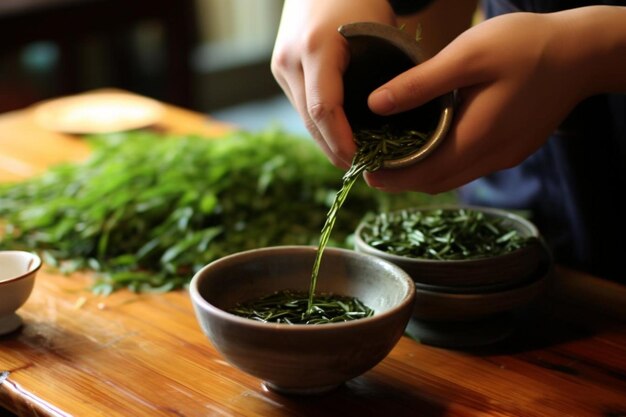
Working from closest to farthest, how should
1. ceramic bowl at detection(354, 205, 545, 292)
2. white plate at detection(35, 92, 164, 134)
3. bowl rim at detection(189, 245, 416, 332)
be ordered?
bowl rim at detection(189, 245, 416, 332)
ceramic bowl at detection(354, 205, 545, 292)
white plate at detection(35, 92, 164, 134)

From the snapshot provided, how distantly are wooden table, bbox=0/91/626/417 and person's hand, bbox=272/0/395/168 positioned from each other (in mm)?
340

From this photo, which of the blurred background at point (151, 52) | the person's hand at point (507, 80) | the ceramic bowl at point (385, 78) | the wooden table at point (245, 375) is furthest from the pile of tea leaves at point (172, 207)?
the blurred background at point (151, 52)

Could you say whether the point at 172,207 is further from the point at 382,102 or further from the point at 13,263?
the point at 382,102

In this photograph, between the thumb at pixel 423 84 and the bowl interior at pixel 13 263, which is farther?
the bowl interior at pixel 13 263

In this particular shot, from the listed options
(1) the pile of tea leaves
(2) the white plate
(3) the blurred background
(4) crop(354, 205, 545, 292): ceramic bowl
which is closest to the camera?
(4) crop(354, 205, 545, 292): ceramic bowl

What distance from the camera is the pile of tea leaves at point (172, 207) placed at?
5.43 feet

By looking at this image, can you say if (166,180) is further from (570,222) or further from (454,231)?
(570,222)

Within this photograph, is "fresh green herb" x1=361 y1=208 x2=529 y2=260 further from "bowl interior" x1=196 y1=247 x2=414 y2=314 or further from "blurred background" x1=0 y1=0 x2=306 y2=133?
"blurred background" x1=0 y1=0 x2=306 y2=133

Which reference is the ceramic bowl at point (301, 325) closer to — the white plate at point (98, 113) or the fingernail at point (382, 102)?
the fingernail at point (382, 102)

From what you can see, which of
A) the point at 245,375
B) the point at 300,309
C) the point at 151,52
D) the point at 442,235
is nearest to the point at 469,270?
the point at 442,235

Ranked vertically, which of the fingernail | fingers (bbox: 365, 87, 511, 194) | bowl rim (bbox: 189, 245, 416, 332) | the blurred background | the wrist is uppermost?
the wrist

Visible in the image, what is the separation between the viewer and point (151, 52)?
535 cm

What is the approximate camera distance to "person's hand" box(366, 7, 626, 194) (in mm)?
1171

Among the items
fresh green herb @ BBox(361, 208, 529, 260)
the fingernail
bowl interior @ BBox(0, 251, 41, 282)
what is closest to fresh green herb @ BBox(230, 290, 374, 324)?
fresh green herb @ BBox(361, 208, 529, 260)
